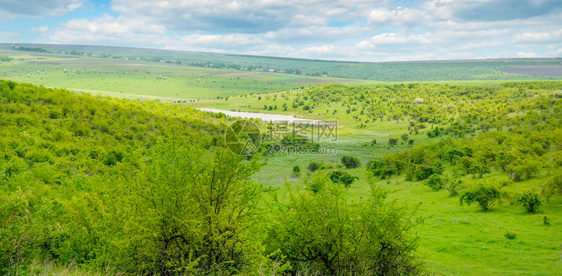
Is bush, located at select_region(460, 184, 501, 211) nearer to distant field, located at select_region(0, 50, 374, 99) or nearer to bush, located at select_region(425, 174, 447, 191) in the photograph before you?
bush, located at select_region(425, 174, 447, 191)

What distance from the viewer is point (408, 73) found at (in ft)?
651

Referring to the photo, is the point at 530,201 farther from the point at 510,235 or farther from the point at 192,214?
the point at 192,214

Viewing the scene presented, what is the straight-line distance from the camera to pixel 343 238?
808cm

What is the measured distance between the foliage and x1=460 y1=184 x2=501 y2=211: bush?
42.5 feet

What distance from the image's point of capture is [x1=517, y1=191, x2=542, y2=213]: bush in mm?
16766

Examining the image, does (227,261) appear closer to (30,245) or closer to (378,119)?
(30,245)

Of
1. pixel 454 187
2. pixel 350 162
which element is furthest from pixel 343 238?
pixel 350 162

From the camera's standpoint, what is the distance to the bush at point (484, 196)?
61.0 feet

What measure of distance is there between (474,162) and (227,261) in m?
25.7

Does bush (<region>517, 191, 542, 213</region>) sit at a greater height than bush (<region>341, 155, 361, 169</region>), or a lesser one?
greater

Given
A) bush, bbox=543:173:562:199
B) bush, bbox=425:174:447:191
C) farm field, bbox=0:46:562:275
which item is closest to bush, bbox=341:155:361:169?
farm field, bbox=0:46:562:275

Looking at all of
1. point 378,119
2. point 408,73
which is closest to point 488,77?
point 408,73

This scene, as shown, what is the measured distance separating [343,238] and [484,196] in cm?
1427

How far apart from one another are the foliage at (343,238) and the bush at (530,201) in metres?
12.3
